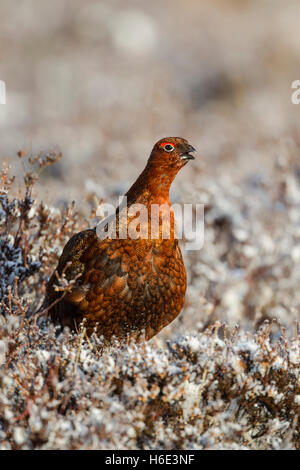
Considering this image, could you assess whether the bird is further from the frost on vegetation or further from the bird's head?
the frost on vegetation

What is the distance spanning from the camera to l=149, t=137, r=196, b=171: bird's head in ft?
11.1

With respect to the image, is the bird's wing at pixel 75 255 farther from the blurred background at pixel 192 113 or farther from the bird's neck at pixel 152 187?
the blurred background at pixel 192 113

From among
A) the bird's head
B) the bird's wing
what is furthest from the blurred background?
the bird's head

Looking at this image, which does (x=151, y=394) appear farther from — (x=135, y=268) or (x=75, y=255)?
(x=75, y=255)

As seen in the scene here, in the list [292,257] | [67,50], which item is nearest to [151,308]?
[292,257]

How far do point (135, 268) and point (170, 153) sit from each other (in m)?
0.77

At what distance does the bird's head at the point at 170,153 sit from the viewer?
338 cm

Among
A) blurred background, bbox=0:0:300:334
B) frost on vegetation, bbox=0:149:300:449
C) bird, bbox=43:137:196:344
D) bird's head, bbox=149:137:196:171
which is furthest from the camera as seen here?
blurred background, bbox=0:0:300:334

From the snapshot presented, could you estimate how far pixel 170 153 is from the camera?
11.1 ft

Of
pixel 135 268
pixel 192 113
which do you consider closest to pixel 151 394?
pixel 135 268

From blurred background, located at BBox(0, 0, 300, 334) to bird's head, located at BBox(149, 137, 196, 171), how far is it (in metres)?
1.27

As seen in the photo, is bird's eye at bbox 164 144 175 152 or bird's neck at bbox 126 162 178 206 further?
bird's eye at bbox 164 144 175 152

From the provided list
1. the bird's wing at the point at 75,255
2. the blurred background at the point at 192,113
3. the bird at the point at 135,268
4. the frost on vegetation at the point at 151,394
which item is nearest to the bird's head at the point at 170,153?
the bird at the point at 135,268

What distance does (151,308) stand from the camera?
10.7ft
